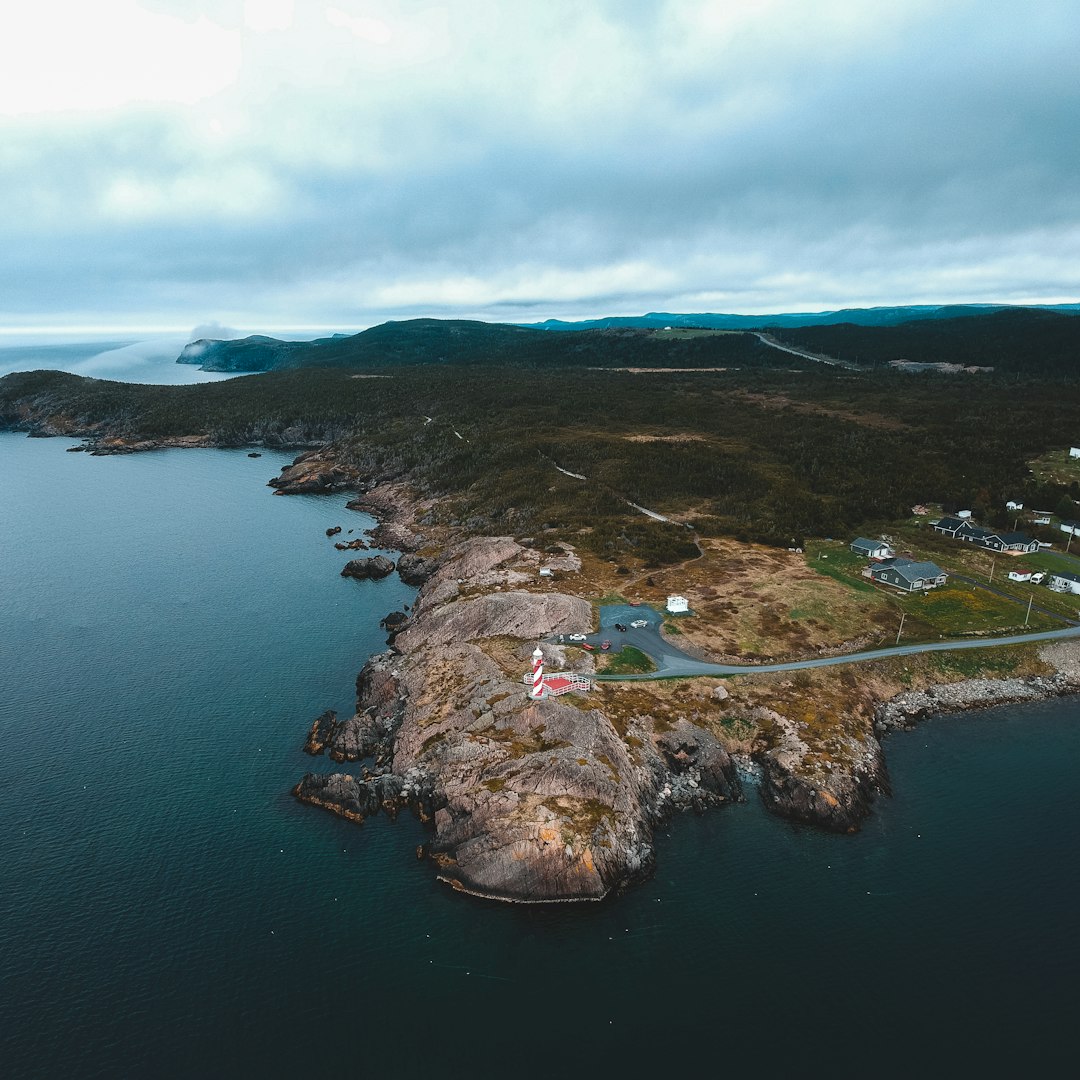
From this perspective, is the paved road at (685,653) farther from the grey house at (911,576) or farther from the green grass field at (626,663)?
the grey house at (911,576)

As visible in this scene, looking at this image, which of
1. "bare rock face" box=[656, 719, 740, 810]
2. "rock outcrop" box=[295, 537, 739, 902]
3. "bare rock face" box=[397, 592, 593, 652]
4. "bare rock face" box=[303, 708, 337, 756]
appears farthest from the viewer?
"bare rock face" box=[397, 592, 593, 652]

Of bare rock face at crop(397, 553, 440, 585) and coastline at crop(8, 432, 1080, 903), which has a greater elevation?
bare rock face at crop(397, 553, 440, 585)

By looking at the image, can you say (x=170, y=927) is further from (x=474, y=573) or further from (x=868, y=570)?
(x=868, y=570)

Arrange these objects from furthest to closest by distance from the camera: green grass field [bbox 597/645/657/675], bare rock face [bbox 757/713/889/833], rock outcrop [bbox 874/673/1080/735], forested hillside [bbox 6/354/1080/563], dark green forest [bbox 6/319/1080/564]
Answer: forested hillside [bbox 6/354/1080/563], dark green forest [bbox 6/319/1080/564], green grass field [bbox 597/645/657/675], rock outcrop [bbox 874/673/1080/735], bare rock face [bbox 757/713/889/833]

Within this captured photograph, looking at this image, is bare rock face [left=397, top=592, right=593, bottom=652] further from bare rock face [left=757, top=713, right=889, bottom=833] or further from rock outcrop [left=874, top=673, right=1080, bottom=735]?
rock outcrop [left=874, top=673, right=1080, bottom=735]

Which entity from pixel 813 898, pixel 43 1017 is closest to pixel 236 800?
pixel 43 1017

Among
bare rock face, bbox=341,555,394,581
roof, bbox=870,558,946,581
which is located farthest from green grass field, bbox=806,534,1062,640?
bare rock face, bbox=341,555,394,581
